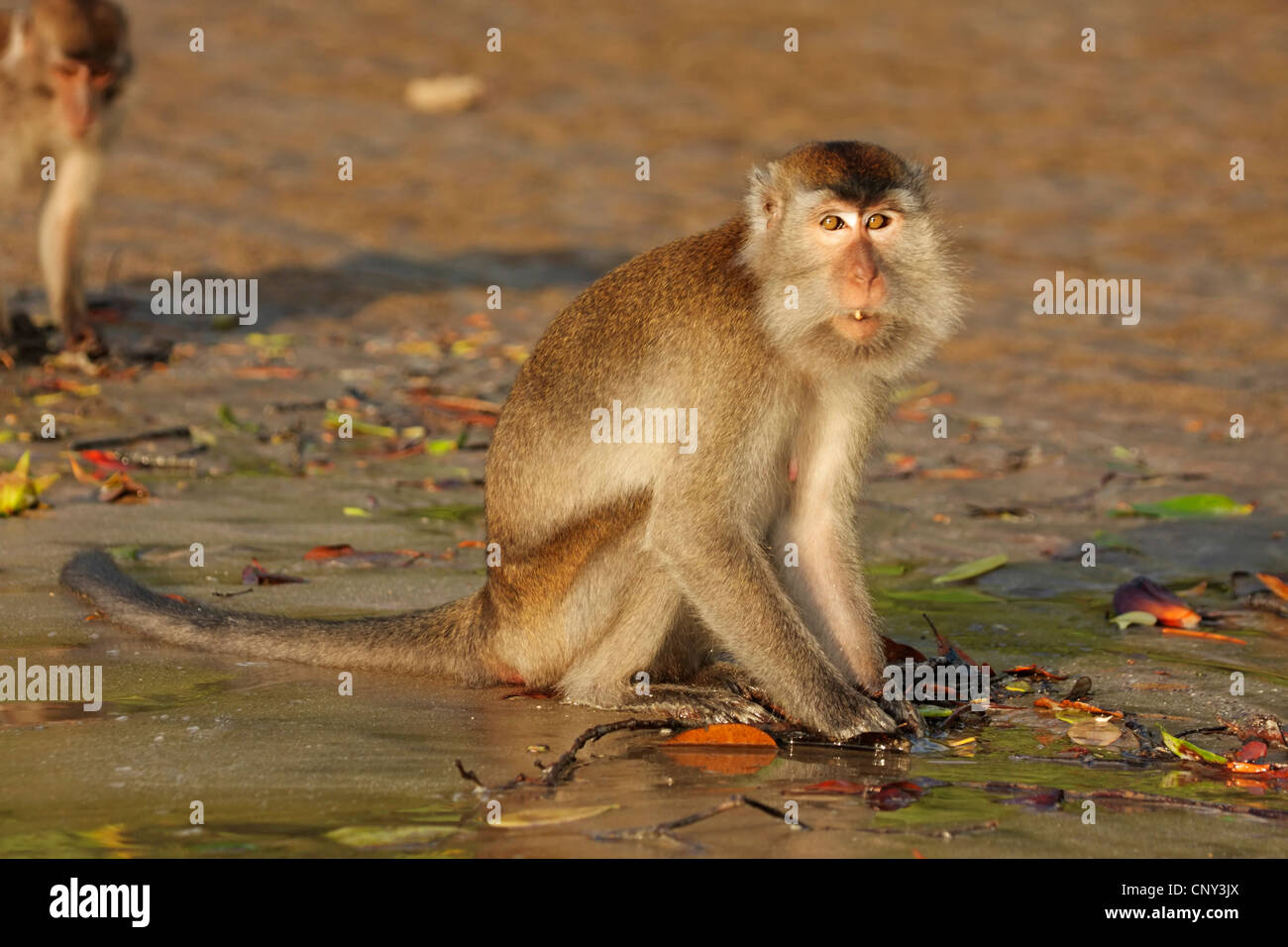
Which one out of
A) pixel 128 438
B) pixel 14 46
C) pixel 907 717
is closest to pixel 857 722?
pixel 907 717

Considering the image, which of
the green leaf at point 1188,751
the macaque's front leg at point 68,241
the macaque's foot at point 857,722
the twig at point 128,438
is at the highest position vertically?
the macaque's front leg at point 68,241

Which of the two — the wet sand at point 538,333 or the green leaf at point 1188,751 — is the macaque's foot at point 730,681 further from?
the green leaf at point 1188,751

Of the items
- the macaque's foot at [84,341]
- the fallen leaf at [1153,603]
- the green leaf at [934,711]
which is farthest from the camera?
the macaque's foot at [84,341]

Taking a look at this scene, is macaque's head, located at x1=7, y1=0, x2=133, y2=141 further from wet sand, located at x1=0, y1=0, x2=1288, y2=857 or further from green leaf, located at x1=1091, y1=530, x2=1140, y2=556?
green leaf, located at x1=1091, y1=530, x2=1140, y2=556

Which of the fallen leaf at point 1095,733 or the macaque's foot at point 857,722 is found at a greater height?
the macaque's foot at point 857,722

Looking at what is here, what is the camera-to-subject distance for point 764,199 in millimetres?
5020

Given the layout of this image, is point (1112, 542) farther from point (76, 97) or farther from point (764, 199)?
point (76, 97)

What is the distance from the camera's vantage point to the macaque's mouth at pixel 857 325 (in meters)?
4.73

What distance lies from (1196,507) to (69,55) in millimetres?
6611

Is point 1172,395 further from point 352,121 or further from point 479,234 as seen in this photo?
point 352,121

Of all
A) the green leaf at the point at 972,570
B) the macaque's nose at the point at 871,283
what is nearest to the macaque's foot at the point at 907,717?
the macaque's nose at the point at 871,283

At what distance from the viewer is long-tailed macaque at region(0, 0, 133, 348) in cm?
962

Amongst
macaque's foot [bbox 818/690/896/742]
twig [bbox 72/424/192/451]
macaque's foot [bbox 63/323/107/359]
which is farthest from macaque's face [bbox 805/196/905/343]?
macaque's foot [bbox 63/323/107/359]

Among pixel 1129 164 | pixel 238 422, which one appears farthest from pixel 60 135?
pixel 1129 164
